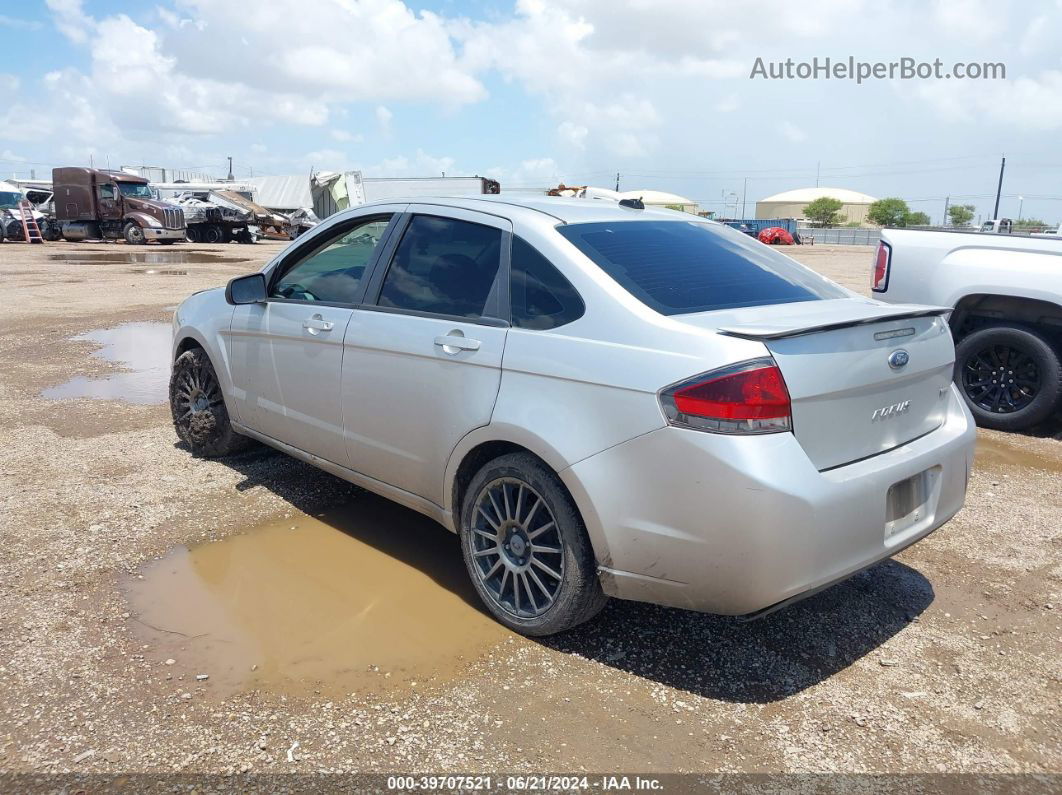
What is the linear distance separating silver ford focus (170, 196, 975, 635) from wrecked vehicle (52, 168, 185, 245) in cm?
2837

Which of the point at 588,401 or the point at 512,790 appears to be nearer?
the point at 512,790

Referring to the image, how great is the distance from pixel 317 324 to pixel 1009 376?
5.44 metres

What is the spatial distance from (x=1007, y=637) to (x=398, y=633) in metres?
2.55

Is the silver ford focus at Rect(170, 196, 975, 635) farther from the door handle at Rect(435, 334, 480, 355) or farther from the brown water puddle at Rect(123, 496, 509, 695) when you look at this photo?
the brown water puddle at Rect(123, 496, 509, 695)

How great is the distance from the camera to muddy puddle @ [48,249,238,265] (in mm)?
22969

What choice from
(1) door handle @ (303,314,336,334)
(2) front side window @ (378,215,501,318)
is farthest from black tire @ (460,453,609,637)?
(1) door handle @ (303,314,336,334)

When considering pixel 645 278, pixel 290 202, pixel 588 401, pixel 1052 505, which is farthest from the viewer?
pixel 290 202

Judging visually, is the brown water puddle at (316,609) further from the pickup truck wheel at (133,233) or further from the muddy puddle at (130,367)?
the pickup truck wheel at (133,233)

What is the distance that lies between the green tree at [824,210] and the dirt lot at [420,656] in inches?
4600

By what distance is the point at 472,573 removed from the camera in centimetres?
352

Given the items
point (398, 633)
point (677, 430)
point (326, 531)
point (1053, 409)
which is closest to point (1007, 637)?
point (677, 430)

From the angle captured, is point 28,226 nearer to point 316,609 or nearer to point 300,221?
point 300,221

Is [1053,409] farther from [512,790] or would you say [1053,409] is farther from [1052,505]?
[512,790]

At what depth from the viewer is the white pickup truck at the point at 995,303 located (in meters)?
6.29
